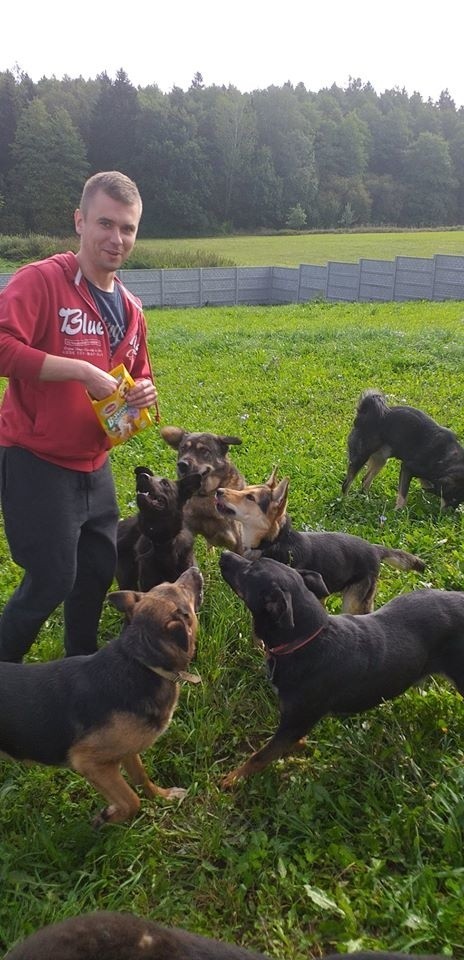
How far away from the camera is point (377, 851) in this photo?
2.90 meters

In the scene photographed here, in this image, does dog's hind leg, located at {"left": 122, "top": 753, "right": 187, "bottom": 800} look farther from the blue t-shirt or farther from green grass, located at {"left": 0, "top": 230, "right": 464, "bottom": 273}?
green grass, located at {"left": 0, "top": 230, "right": 464, "bottom": 273}

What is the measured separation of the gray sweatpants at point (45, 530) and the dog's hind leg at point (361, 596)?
1.77 metres

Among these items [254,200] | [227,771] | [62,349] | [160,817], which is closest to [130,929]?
[160,817]

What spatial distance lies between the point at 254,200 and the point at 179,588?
78806mm

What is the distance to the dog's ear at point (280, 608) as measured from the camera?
3.27m

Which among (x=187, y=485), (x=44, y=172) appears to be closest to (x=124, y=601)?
(x=187, y=485)

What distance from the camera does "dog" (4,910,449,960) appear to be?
192 centimetres

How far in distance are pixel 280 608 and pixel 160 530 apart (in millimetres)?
1477

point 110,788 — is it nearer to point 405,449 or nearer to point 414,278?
point 405,449

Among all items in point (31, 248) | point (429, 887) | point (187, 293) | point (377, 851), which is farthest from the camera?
point (31, 248)

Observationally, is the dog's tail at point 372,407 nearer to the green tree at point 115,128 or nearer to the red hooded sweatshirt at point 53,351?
the red hooded sweatshirt at point 53,351

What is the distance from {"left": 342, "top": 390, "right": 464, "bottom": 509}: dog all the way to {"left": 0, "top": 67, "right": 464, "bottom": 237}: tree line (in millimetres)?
63945

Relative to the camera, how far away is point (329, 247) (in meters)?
50.1

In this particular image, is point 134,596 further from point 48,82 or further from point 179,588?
point 48,82
